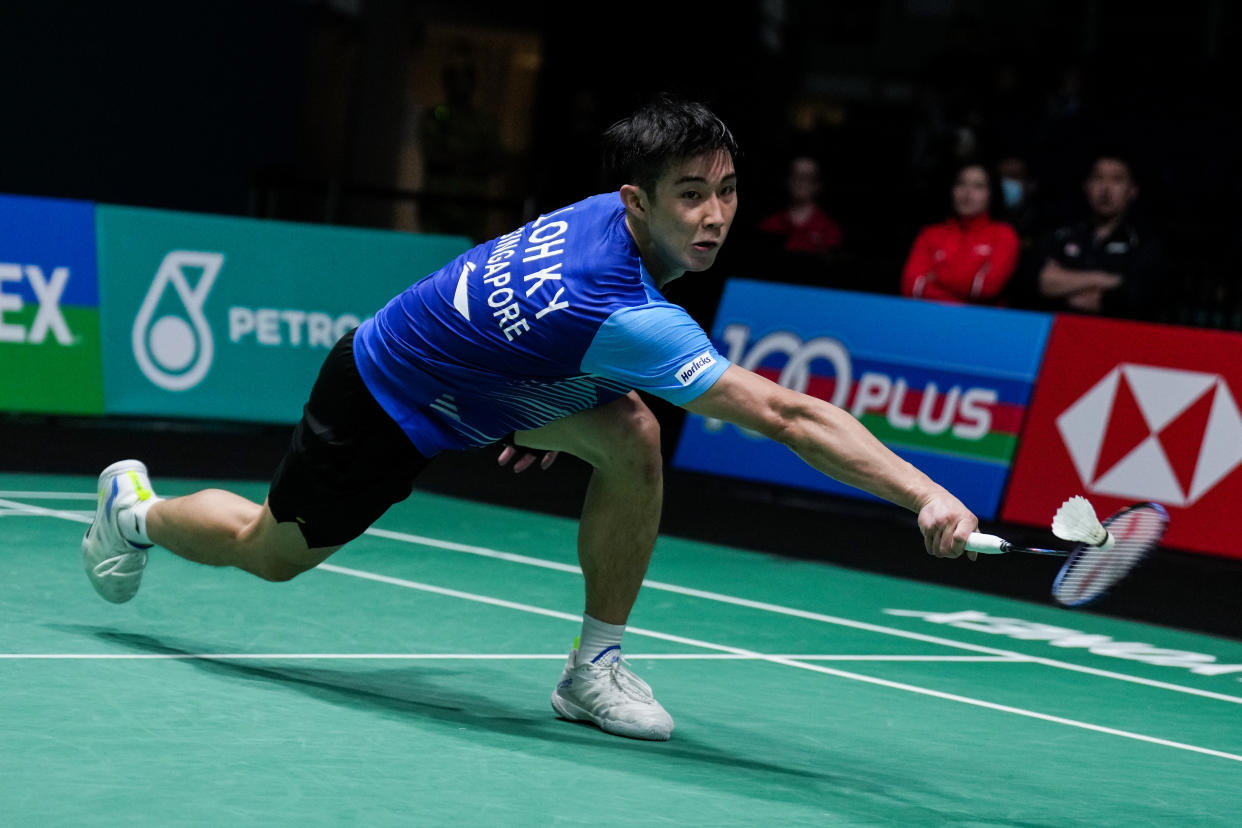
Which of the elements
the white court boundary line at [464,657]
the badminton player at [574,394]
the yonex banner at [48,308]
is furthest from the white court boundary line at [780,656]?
the yonex banner at [48,308]

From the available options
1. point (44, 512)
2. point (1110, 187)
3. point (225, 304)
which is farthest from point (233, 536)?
point (1110, 187)

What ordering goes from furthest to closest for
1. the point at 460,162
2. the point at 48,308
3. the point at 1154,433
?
1. the point at 460,162
2. the point at 48,308
3. the point at 1154,433

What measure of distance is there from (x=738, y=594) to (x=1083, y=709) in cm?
185

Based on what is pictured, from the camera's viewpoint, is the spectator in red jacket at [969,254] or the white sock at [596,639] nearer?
the white sock at [596,639]

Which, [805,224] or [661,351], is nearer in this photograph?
[661,351]

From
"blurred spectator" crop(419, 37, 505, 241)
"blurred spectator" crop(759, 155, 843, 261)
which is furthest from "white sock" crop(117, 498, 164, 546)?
"blurred spectator" crop(419, 37, 505, 241)

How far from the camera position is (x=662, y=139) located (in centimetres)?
439

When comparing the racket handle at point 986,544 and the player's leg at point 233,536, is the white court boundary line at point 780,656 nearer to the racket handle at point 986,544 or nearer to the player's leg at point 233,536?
the player's leg at point 233,536

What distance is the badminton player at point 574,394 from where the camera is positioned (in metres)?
4.22

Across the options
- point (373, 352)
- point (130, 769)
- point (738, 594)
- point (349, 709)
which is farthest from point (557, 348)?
point (738, 594)

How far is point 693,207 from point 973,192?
228 inches

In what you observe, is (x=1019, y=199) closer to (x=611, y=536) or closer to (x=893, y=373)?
(x=893, y=373)

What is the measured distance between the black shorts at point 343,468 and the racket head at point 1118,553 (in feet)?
5.42

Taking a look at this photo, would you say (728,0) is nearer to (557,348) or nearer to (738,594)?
(738,594)
